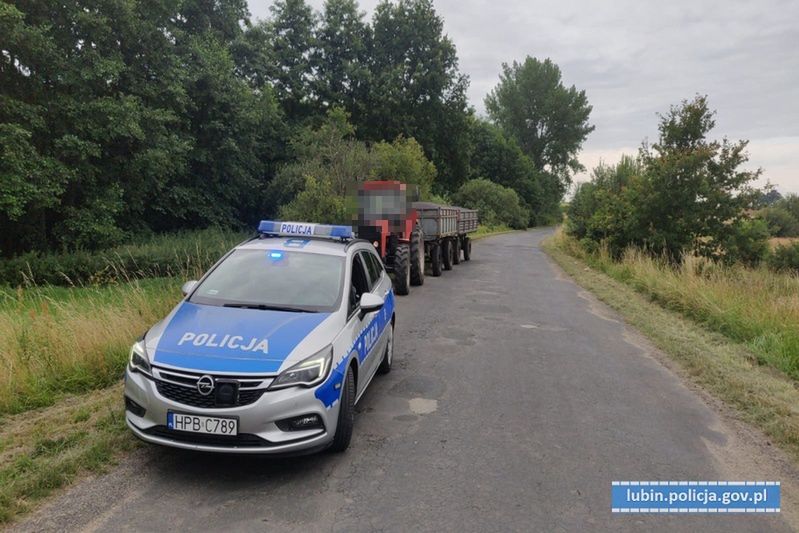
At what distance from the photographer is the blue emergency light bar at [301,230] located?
621cm

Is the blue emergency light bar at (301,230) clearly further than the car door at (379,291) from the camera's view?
Yes

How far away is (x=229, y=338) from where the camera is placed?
163 inches

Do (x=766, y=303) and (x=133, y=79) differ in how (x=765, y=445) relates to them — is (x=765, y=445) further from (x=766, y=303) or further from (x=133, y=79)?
(x=133, y=79)

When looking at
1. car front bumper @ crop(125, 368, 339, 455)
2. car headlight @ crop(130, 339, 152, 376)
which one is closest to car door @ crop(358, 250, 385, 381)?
car front bumper @ crop(125, 368, 339, 455)

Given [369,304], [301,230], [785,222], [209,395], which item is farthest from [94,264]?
[785,222]

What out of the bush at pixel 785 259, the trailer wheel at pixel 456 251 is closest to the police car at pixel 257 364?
the trailer wheel at pixel 456 251

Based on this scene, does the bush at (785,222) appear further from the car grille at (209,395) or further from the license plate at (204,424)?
the license plate at (204,424)

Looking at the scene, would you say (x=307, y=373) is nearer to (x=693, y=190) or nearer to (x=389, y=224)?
(x=389, y=224)

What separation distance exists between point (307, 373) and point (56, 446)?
6.90 ft

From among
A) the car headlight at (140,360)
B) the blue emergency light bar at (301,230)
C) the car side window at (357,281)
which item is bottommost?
the car headlight at (140,360)

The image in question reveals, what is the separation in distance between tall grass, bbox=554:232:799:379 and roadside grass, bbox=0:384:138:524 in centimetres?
769

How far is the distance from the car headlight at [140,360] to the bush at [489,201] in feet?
143

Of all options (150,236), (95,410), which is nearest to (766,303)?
(95,410)

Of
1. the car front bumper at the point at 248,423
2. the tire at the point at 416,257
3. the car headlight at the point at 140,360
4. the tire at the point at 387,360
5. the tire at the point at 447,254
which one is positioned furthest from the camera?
the tire at the point at 447,254
